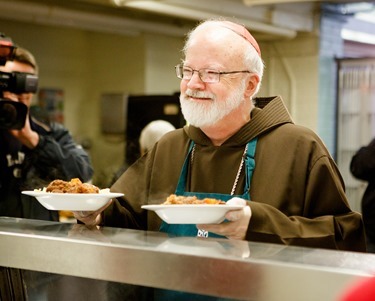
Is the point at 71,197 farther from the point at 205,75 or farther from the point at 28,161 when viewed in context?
the point at 28,161

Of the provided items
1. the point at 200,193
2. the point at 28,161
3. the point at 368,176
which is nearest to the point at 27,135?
the point at 28,161

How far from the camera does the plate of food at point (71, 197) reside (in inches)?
59.6

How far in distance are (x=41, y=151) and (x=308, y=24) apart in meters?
4.64

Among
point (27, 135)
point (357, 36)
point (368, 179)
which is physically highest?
point (357, 36)

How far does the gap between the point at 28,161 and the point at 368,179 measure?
1.81 m

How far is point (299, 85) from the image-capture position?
22.6 ft

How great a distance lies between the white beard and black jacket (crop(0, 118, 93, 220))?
792mm

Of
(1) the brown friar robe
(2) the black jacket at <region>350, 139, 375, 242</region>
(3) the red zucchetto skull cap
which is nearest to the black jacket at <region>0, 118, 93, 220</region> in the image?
(1) the brown friar robe

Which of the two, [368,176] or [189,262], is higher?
[189,262]

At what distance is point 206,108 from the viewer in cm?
178

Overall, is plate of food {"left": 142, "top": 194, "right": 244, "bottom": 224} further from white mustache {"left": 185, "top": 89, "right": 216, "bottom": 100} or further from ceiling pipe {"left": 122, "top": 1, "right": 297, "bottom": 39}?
ceiling pipe {"left": 122, "top": 1, "right": 297, "bottom": 39}

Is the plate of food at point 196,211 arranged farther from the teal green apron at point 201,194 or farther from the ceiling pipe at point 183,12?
the ceiling pipe at point 183,12

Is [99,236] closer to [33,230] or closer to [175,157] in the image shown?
[33,230]

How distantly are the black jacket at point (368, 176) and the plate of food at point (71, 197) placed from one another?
2.15 m
